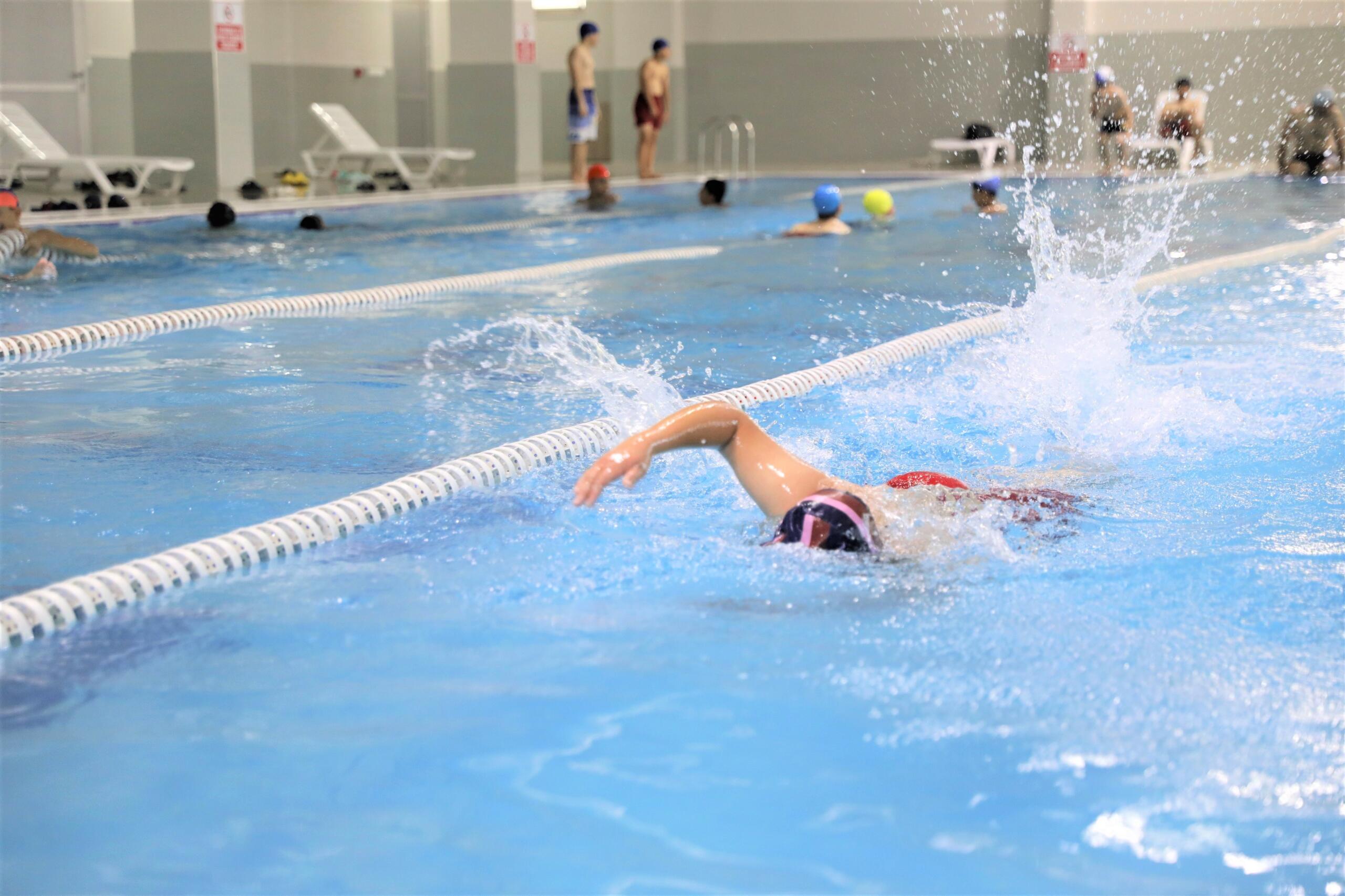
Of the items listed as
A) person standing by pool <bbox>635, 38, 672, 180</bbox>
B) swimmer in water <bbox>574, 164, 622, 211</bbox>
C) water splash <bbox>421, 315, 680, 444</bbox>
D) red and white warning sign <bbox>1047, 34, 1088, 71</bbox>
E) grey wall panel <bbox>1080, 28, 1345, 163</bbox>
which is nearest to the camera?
water splash <bbox>421, 315, 680, 444</bbox>

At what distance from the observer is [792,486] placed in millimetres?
3162

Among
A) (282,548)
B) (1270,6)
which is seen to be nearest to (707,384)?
(282,548)

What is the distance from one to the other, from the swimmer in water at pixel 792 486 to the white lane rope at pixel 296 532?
893mm

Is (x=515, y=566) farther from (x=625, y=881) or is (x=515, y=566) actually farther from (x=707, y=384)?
(x=707, y=384)

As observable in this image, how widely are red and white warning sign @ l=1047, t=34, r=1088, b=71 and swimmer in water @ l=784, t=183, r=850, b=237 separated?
9.63 meters

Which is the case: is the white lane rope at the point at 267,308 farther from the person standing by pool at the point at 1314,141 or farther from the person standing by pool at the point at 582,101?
the person standing by pool at the point at 1314,141

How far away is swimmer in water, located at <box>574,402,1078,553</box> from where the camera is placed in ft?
9.46

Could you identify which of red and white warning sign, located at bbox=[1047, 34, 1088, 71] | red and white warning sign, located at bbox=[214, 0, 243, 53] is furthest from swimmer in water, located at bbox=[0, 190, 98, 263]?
red and white warning sign, located at bbox=[1047, 34, 1088, 71]

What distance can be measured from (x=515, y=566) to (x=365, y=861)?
1.31 meters

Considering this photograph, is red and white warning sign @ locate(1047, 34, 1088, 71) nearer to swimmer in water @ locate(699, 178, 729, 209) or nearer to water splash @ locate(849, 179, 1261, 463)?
swimmer in water @ locate(699, 178, 729, 209)

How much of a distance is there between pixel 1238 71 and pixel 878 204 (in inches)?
393

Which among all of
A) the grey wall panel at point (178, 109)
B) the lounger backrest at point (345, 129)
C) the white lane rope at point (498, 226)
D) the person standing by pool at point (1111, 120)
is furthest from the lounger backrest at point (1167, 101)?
the grey wall panel at point (178, 109)

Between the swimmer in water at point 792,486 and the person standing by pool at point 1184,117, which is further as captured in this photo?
the person standing by pool at point 1184,117

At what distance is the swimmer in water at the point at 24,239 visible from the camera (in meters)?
8.39
